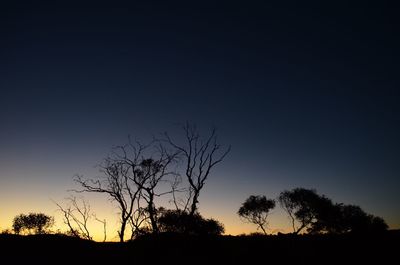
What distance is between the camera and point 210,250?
1808 centimetres

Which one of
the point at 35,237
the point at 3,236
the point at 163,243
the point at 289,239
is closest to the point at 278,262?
the point at 289,239

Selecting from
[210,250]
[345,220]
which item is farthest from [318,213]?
[210,250]

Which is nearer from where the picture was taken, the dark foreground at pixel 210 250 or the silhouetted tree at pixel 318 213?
the dark foreground at pixel 210 250

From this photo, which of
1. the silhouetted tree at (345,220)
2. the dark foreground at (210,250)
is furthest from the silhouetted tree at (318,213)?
the dark foreground at (210,250)

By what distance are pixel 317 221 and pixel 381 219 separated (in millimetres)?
18350

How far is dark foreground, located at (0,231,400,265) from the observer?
51.3ft

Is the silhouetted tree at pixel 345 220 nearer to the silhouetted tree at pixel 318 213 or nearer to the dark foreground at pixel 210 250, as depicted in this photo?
the silhouetted tree at pixel 318 213

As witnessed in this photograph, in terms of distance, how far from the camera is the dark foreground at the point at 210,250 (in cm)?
1565

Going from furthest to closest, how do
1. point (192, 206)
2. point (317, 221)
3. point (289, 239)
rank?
point (317, 221) < point (192, 206) < point (289, 239)

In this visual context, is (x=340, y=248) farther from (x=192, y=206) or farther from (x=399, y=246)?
(x=192, y=206)

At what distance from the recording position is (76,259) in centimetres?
1717

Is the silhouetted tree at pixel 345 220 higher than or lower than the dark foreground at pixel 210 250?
higher

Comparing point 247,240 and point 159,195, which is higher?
point 159,195

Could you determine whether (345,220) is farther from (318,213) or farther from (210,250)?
(210,250)
